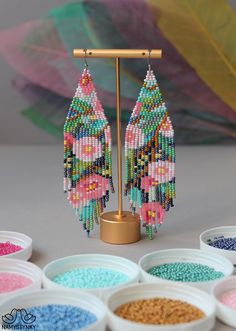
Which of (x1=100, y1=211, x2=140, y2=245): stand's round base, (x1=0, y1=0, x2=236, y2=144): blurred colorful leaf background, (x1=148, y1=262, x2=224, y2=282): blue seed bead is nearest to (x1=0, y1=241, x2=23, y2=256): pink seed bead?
(x1=100, y1=211, x2=140, y2=245): stand's round base

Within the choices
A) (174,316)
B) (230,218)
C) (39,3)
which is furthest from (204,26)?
(174,316)

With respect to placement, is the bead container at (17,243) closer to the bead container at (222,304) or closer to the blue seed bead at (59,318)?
the blue seed bead at (59,318)

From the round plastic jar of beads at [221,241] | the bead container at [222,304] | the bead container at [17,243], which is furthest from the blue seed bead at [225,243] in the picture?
the bead container at [17,243]

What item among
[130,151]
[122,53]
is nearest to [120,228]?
[130,151]

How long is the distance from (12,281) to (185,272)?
0.37m

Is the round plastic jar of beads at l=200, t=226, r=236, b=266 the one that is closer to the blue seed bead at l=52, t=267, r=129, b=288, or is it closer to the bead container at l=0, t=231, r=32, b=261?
the blue seed bead at l=52, t=267, r=129, b=288

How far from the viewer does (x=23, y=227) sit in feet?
5.97

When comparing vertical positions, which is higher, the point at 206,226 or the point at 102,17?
the point at 102,17

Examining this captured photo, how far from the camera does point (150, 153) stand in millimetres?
1631

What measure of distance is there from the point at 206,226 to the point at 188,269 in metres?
0.39

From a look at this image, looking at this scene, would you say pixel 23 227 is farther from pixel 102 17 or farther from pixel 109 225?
pixel 102 17

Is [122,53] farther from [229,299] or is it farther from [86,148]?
[229,299]

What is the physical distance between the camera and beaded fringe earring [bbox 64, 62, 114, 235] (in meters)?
1.63

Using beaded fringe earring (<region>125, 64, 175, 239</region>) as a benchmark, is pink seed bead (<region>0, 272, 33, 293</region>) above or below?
below
